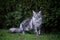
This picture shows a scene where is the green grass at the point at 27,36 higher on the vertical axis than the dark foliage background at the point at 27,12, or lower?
lower

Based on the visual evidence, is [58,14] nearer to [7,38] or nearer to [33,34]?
[33,34]

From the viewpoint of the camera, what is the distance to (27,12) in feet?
29.3

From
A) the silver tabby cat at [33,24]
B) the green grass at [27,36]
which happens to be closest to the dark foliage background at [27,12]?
the silver tabby cat at [33,24]

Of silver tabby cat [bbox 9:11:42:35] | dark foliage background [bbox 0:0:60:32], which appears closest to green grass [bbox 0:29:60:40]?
silver tabby cat [bbox 9:11:42:35]

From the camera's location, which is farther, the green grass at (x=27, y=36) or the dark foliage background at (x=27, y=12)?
the dark foliage background at (x=27, y=12)

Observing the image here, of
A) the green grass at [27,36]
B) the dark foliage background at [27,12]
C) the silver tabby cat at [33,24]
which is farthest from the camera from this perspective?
the silver tabby cat at [33,24]

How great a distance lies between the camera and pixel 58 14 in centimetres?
777

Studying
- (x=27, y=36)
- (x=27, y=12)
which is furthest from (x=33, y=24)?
(x=27, y=12)

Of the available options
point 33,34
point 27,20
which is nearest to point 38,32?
point 33,34

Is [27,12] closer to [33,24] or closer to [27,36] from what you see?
[33,24]

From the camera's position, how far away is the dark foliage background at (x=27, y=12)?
795 cm

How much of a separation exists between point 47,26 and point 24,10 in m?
1.41

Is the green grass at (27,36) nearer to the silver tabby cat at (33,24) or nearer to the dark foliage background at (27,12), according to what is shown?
the silver tabby cat at (33,24)

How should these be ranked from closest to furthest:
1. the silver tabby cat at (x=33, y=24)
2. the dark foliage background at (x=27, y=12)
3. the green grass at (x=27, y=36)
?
the green grass at (x=27, y=36) → the dark foliage background at (x=27, y=12) → the silver tabby cat at (x=33, y=24)
